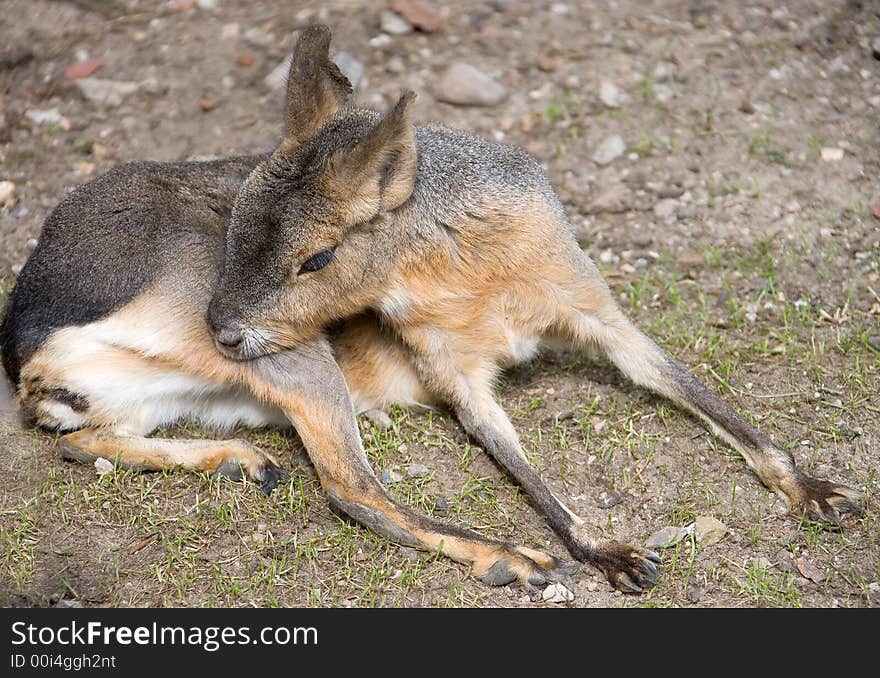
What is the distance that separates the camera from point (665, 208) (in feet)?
18.3

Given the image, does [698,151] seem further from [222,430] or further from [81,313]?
[81,313]

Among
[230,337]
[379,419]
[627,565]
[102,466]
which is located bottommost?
[379,419]

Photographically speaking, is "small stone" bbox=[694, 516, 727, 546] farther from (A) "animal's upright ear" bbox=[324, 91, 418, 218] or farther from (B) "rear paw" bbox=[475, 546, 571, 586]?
(A) "animal's upright ear" bbox=[324, 91, 418, 218]

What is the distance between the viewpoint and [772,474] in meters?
4.05

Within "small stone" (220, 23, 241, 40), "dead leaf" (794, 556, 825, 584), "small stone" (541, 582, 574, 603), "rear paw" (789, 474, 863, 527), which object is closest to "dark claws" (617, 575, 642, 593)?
"small stone" (541, 582, 574, 603)

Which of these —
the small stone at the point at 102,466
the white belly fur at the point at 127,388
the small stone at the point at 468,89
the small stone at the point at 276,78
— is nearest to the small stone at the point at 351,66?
the small stone at the point at 276,78

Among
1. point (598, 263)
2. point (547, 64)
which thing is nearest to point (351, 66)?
point (547, 64)

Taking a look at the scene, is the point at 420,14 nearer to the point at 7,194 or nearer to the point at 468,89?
the point at 468,89

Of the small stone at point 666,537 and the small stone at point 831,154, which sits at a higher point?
the small stone at point 831,154

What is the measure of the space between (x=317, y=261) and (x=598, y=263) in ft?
6.34

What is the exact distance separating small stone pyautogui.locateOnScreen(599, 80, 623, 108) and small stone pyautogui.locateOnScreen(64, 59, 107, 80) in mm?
2928

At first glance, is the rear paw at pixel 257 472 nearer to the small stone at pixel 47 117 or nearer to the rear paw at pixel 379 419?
the rear paw at pixel 379 419

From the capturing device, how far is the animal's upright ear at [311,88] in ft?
13.0

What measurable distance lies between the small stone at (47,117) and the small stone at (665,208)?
327cm
